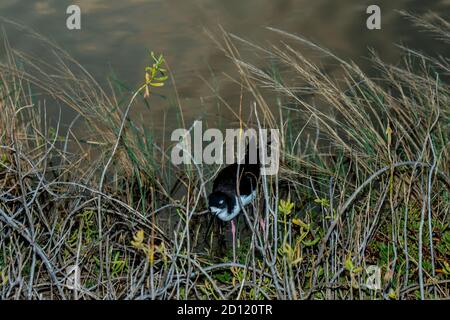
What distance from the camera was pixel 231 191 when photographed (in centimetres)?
426

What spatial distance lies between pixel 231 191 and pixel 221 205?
22 cm

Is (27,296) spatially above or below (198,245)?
below

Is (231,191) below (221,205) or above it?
above

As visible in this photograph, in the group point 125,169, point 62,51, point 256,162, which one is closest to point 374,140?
point 256,162

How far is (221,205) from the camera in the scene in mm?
4051

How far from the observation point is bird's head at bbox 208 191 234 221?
4008 millimetres

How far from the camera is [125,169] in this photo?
4070mm

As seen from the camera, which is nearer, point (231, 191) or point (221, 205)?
point (221, 205)

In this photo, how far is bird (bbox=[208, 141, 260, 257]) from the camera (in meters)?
4.03

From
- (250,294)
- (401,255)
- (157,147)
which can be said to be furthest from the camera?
(157,147)

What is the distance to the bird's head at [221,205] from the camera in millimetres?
4008

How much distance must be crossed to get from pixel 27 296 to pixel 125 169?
4.62 feet

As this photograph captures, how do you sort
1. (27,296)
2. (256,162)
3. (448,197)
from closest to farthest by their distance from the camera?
1. (27,296)
2. (448,197)
3. (256,162)
